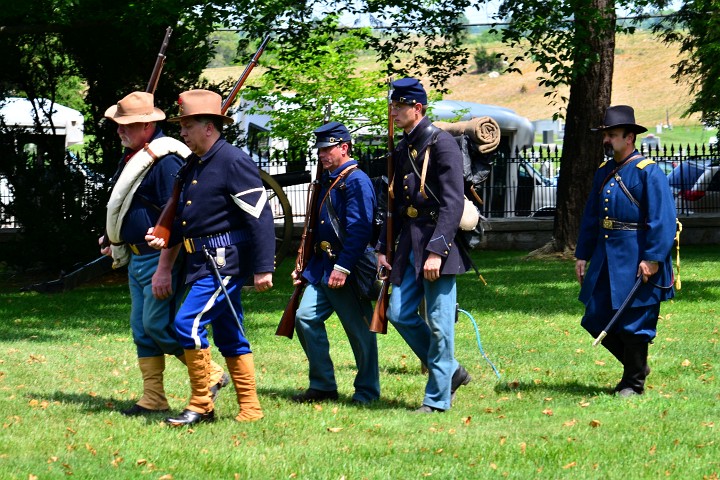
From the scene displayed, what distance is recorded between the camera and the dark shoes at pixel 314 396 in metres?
8.08

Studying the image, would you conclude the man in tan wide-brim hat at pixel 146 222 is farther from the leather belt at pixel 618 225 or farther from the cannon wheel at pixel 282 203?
the cannon wheel at pixel 282 203

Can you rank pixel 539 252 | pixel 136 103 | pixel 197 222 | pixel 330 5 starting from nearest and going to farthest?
pixel 197 222, pixel 136 103, pixel 330 5, pixel 539 252

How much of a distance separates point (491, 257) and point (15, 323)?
1079 cm

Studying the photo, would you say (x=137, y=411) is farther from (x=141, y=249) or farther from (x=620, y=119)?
(x=620, y=119)

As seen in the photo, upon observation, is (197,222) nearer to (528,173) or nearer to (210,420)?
(210,420)

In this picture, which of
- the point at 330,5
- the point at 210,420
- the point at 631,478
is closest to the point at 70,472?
the point at 210,420

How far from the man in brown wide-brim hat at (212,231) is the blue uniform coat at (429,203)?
38.1 inches

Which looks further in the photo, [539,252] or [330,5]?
[539,252]

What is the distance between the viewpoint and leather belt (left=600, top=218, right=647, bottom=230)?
7.88 meters

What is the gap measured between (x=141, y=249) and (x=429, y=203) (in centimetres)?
188

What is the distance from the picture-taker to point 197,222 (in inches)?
276

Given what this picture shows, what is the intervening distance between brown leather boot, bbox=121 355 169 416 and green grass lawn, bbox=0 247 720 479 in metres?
0.23

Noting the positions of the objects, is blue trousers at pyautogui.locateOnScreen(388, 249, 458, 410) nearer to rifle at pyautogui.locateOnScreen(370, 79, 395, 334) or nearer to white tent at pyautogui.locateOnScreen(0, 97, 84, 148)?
rifle at pyautogui.locateOnScreen(370, 79, 395, 334)

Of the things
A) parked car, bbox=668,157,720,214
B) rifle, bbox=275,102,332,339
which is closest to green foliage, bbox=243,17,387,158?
parked car, bbox=668,157,720,214
